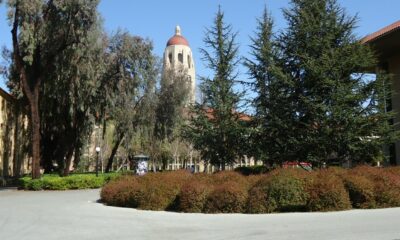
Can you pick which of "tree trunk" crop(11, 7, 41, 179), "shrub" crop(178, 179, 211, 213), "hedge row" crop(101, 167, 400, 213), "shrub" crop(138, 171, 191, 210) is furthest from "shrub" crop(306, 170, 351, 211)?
"tree trunk" crop(11, 7, 41, 179)

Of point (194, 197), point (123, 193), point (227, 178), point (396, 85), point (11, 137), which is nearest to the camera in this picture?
point (194, 197)

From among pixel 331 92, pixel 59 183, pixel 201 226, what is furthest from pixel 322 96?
pixel 59 183

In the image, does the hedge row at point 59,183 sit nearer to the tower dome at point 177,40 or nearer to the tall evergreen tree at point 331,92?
the tall evergreen tree at point 331,92

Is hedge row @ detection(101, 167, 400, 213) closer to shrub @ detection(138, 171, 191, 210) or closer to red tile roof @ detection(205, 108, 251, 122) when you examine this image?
shrub @ detection(138, 171, 191, 210)

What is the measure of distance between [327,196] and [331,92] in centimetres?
937

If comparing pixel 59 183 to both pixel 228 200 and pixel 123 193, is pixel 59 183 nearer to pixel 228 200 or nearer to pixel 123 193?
pixel 123 193

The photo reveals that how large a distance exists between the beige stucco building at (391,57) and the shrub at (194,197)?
650 inches

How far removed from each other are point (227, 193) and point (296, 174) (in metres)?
2.37

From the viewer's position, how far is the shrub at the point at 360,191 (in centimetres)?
1485

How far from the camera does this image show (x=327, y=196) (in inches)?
578

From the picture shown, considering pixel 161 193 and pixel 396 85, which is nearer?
pixel 161 193

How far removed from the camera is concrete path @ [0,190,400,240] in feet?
35.0

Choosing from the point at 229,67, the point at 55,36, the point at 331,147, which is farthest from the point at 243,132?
the point at 55,36

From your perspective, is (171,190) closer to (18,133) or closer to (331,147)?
(331,147)
